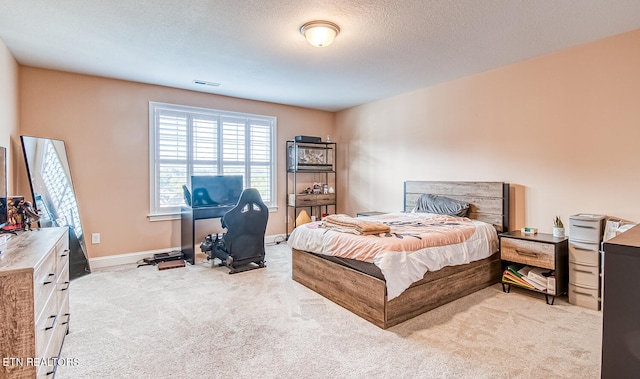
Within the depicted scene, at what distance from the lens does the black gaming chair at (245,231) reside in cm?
382

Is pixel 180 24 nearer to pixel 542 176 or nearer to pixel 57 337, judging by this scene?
pixel 57 337

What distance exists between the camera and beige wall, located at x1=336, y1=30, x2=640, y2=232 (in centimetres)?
296

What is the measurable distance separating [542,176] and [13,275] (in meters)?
4.40

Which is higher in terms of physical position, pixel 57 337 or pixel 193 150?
pixel 193 150

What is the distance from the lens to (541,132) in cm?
351

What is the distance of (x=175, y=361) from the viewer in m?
2.07

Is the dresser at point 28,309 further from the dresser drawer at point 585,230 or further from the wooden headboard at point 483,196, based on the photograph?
the wooden headboard at point 483,196

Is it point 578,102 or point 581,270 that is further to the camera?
point 578,102

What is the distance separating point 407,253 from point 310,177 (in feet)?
12.5

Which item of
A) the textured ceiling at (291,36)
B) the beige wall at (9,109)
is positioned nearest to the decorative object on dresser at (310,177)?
the textured ceiling at (291,36)

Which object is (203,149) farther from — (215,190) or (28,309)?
(28,309)

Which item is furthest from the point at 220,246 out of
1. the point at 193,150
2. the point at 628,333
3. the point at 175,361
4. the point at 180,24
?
the point at 628,333

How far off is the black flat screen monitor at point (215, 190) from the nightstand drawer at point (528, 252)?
3.67 metres

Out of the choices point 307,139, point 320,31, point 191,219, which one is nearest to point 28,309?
point 320,31
